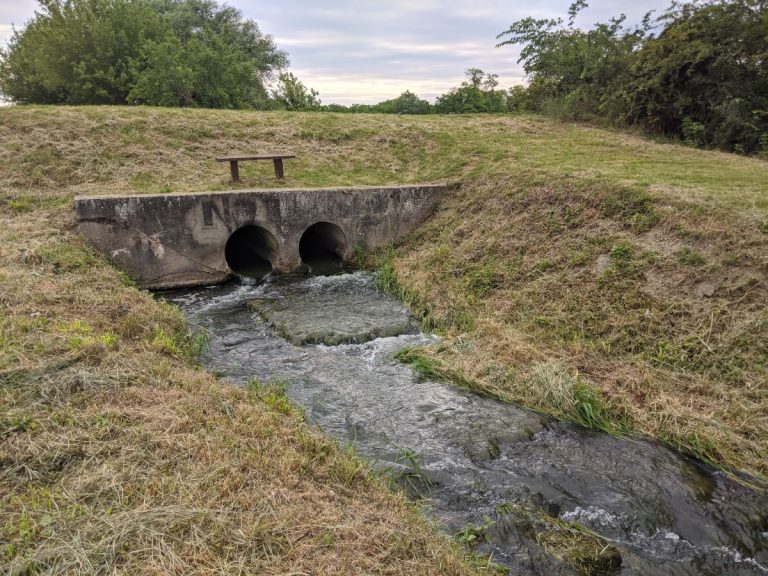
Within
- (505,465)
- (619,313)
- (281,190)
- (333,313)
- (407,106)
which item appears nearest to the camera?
(505,465)

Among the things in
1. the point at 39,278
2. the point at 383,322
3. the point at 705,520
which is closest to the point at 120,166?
the point at 39,278

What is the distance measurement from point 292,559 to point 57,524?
1511 millimetres

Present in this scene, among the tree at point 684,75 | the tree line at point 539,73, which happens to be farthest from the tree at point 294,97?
the tree at point 684,75

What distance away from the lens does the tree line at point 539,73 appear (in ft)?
48.7

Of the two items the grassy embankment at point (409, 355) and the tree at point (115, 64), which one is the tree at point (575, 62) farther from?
the tree at point (115, 64)

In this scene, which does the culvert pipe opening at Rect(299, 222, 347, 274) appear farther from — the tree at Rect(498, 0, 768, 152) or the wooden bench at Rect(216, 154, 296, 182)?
the tree at Rect(498, 0, 768, 152)

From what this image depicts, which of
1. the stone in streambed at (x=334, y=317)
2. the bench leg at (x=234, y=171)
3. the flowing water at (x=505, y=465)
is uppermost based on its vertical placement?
the bench leg at (x=234, y=171)

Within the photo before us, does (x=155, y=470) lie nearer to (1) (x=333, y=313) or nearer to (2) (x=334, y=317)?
(2) (x=334, y=317)

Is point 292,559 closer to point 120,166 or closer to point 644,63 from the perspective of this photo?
point 120,166

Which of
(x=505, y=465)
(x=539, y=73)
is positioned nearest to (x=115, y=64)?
(x=539, y=73)

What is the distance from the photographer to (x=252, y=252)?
14.4 meters

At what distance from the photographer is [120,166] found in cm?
1346

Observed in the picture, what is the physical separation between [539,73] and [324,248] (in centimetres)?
1455

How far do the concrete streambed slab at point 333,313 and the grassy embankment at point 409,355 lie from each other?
669 mm
